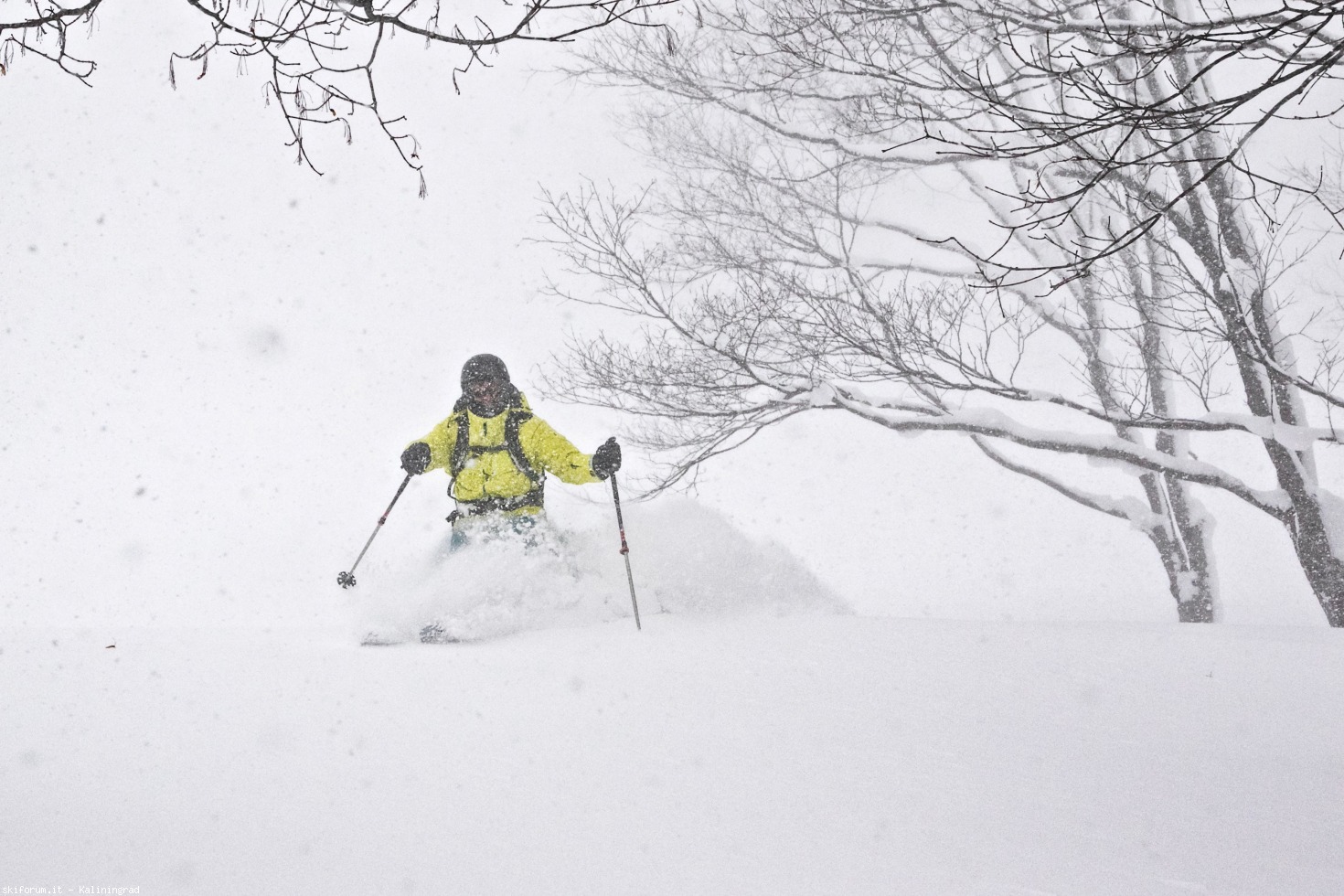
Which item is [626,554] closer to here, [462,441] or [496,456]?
[496,456]

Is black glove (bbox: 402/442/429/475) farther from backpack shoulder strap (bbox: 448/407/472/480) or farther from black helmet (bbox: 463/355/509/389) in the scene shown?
black helmet (bbox: 463/355/509/389)

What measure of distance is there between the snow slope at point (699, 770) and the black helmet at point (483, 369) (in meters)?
2.11

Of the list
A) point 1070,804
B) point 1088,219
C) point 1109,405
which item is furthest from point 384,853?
point 1088,219

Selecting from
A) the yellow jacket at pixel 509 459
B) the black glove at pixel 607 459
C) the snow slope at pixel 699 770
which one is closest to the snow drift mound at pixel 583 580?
the yellow jacket at pixel 509 459

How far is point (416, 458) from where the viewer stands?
241 inches

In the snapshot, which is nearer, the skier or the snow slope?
the snow slope

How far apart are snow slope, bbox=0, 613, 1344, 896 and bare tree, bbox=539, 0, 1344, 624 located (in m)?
2.18

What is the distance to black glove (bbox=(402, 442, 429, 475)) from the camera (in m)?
6.09

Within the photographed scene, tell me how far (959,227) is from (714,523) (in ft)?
66.6

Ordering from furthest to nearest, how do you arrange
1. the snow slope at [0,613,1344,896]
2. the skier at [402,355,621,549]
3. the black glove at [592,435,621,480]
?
the skier at [402,355,621,549] → the black glove at [592,435,621,480] → the snow slope at [0,613,1344,896]

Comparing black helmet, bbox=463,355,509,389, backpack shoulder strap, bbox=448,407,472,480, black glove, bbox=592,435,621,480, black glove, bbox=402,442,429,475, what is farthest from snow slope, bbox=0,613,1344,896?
black helmet, bbox=463,355,509,389

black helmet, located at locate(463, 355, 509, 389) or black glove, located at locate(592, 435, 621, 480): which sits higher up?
black helmet, located at locate(463, 355, 509, 389)

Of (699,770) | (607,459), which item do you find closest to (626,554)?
(607,459)

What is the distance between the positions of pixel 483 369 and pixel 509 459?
2.13 feet
